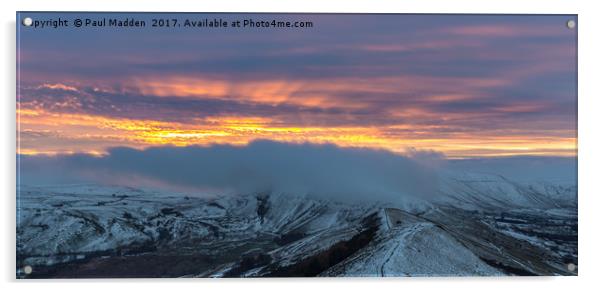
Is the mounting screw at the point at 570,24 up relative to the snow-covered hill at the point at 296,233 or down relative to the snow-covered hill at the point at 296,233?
up

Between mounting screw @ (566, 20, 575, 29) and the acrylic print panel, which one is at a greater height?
mounting screw @ (566, 20, 575, 29)

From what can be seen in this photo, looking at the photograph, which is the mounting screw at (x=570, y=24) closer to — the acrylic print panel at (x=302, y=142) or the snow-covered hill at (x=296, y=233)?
the acrylic print panel at (x=302, y=142)

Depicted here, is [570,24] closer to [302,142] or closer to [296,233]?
[302,142]

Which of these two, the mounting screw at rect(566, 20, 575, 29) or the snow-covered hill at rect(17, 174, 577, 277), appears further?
the mounting screw at rect(566, 20, 575, 29)

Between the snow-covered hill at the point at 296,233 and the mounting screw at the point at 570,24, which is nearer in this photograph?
the snow-covered hill at the point at 296,233

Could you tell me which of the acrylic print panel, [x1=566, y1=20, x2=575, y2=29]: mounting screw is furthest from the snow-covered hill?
[x1=566, y1=20, x2=575, y2=29]: mounting screw

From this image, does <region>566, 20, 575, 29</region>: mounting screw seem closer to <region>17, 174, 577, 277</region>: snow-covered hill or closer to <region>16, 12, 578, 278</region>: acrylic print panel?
<region>16, 12, 578, 278</region>: acrylic print panel

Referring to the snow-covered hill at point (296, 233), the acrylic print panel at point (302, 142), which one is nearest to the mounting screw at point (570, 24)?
the acrylic print panel at point (302, 142)

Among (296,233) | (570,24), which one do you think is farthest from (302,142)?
(570,24)
